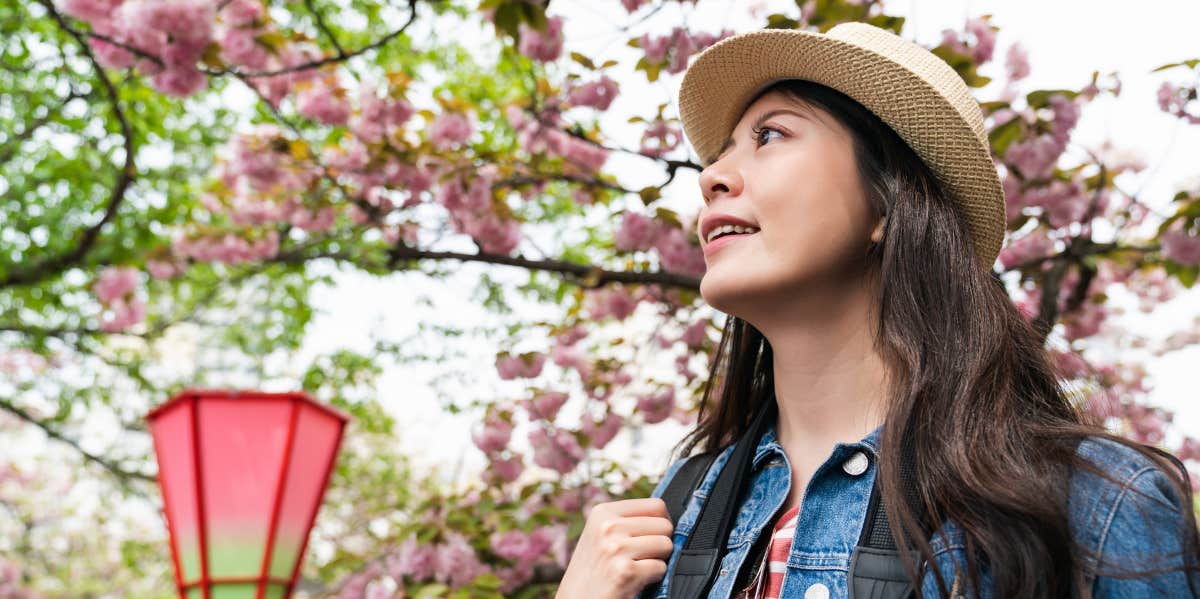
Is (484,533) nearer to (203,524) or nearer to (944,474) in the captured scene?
(203,524)

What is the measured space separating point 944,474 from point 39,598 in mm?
8172

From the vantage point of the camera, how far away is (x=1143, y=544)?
1056 mm

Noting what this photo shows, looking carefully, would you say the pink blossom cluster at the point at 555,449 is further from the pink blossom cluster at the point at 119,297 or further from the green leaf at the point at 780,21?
the pink blossom cluster at the point at 119,297

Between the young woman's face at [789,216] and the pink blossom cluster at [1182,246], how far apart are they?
224cm

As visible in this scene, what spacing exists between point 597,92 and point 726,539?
2.26 m

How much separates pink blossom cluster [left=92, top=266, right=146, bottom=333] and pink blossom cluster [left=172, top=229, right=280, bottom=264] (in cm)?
59

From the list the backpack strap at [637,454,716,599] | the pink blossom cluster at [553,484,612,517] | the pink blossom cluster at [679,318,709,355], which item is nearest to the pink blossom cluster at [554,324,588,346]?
the pink blossom cluster at [679,318,709,355]

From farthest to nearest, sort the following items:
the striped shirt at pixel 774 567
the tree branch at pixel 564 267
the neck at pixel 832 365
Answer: the tree branch at pixel 564 267 → the neck at pixel 832 365 → the striped shirt at pixel 774 567

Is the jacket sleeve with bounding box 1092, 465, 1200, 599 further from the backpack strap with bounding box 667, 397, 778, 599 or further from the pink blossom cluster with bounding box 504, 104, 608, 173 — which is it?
the pink blossom cluster with bounding box 504, 104, 608, 173

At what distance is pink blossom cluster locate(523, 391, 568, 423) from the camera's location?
3661 mm

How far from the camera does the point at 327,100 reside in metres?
3.92

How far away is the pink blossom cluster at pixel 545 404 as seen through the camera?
144 inches

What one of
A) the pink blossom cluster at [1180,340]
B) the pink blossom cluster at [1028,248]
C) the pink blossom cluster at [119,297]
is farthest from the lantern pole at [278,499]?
the pink blossom cluster at [1180,340]

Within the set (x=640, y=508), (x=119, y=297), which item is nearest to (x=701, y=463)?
(x=640, y=508)
